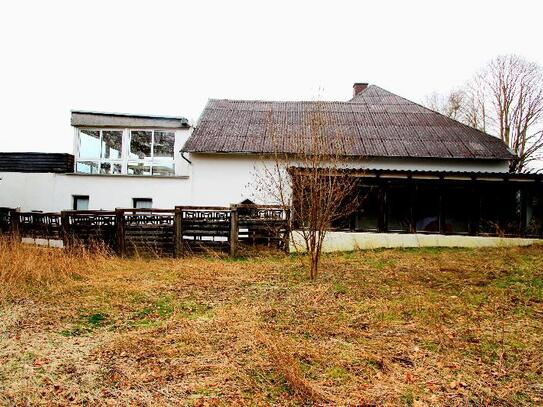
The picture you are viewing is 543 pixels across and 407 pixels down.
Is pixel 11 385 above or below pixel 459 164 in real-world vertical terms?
below

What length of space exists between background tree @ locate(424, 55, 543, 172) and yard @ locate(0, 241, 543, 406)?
2022 centimetres

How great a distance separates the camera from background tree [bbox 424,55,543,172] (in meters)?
25.3

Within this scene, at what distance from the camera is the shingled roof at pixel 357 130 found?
1608 centimetres

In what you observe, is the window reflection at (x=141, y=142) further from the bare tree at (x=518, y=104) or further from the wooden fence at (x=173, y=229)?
the bare tree at (x=518, y=104)

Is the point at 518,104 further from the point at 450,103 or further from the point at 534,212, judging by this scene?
the point at 534,212

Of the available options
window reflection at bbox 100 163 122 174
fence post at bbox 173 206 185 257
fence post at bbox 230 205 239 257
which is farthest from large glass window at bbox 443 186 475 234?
window reflection at bbox 100 163 122 174

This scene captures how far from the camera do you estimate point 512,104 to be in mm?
26250

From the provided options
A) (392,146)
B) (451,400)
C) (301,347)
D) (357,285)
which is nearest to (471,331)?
(451,400)

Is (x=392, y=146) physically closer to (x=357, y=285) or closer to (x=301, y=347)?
(x=357, y=285)

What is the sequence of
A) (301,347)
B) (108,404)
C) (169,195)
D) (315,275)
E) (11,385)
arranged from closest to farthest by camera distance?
(108,404) → (11,385) → (301,347) → (315,275) → (169,195)

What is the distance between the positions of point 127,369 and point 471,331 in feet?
14.2

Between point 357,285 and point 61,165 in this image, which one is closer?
point 357,285

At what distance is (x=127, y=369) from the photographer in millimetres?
3979

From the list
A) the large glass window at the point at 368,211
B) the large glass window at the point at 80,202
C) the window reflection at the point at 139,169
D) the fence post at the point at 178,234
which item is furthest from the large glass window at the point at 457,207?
the large glass window at the point at 80,202
